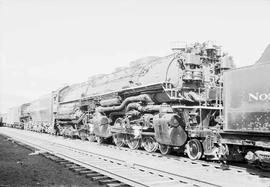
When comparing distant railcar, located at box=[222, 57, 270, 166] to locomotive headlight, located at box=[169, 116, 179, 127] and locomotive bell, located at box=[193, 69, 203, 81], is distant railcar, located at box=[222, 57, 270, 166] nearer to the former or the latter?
locomotive headlight, located at box=[169, 116, 179, 127]

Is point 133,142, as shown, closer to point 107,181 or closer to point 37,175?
point 37,175

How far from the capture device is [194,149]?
11812mm

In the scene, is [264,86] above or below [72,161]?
above

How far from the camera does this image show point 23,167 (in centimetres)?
987

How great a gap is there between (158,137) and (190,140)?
1.29 metres

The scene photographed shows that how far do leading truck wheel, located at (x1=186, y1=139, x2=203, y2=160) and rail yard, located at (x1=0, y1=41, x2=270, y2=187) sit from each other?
0.04m

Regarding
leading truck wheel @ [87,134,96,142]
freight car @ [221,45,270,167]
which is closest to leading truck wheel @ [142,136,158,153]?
freight car @ [221,45,270,167]

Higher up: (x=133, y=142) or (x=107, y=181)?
(x=133, y=142)

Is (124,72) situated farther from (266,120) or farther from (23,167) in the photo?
(266,120)

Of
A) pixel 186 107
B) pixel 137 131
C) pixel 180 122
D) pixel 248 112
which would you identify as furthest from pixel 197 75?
pixel 248 112

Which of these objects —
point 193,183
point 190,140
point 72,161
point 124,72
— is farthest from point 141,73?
point 193,183

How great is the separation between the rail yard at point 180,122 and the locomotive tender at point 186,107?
1.0 inches

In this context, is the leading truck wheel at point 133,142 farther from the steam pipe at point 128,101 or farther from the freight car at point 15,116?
the freight car at point 15,116

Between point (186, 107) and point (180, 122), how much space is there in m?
0.66
